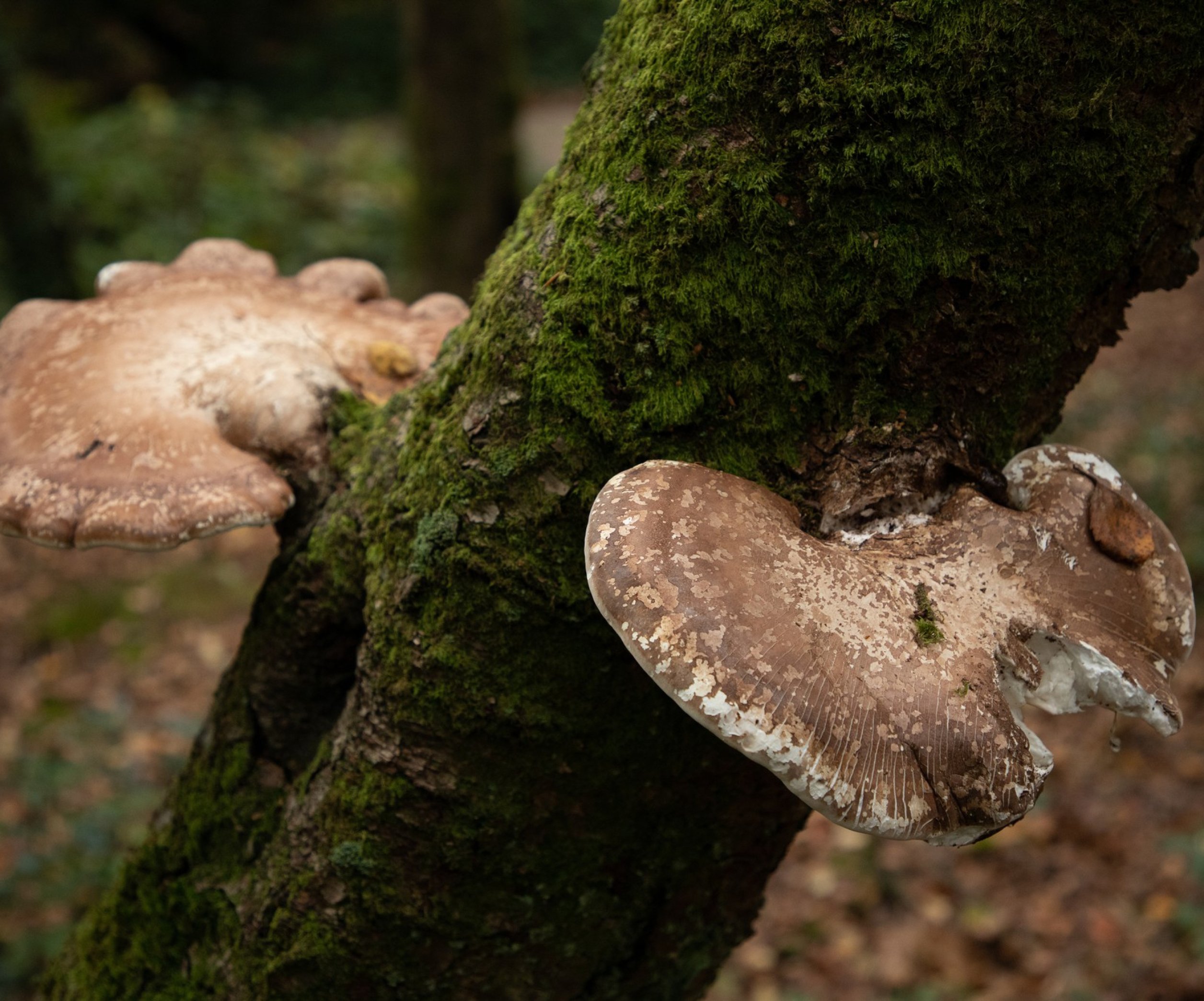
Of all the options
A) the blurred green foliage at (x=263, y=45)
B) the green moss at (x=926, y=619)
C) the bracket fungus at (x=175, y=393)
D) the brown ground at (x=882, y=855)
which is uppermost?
the green moss at (x=926, y=619)

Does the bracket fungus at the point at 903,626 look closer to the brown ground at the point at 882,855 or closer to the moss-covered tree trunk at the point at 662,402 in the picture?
the moss-covered tree trunk at the point at 662,402

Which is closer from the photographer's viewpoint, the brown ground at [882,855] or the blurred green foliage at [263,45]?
the brown ground at [882,855]

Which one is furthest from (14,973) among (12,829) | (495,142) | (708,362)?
(495,142)

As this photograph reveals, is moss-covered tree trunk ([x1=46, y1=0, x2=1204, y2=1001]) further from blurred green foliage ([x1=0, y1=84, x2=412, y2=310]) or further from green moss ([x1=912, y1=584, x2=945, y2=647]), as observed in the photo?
blurred green foliage ([x1=0, y1=84, x2=412, y2=310])

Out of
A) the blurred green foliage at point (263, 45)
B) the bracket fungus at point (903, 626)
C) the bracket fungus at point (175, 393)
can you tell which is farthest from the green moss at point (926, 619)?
the blurred green foliage at point (263, 45)

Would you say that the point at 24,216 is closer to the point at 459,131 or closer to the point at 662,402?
the point at 459,131

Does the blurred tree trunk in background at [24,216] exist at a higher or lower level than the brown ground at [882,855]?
higher

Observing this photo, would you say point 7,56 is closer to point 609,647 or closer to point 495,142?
point 495,142
